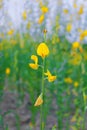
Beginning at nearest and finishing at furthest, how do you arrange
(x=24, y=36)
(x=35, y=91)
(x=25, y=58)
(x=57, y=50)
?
(x=35, y=91) < (x=25, y=58) < (x=57, y=50) < (x=24, y=36)

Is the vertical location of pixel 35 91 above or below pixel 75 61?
below

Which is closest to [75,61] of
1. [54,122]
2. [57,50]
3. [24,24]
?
[57,50]

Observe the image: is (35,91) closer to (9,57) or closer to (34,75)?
(34,75)

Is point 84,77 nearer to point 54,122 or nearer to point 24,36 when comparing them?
point 54,122

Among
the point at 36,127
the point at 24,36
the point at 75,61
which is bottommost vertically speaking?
the point at 36,127

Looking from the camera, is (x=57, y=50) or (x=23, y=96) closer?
(x=23, y=96)

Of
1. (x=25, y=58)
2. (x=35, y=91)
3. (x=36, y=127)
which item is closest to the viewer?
(x=36, y=127)

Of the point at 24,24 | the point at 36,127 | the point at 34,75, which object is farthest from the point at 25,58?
the point at 24,24

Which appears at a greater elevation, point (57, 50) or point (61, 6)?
point (61, 6)

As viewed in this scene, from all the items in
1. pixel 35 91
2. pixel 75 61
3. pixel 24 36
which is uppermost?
pixel 24 36
